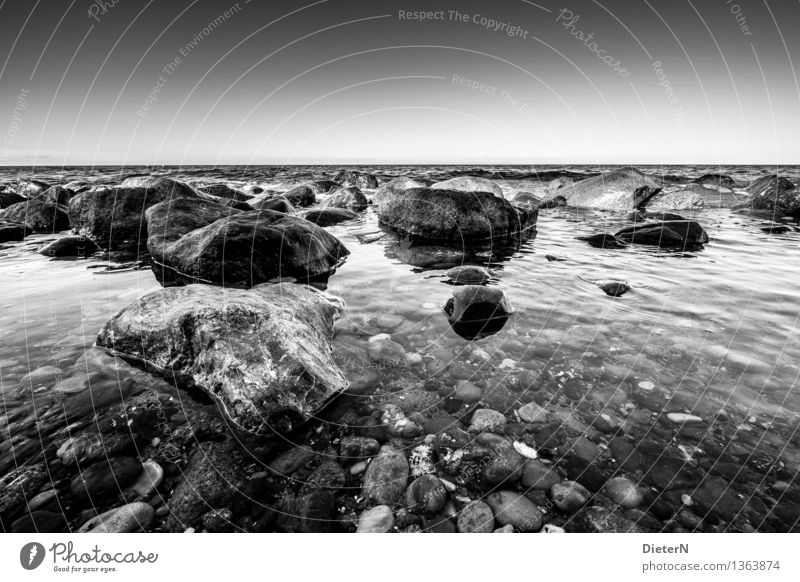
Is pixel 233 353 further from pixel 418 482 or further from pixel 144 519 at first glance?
pixel 418 482

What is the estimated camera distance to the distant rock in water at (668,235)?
32.9 ft

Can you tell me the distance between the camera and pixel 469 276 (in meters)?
7.06

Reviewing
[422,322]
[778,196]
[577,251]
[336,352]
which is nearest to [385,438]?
[336,352]

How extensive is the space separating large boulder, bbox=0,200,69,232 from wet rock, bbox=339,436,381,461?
1501cm

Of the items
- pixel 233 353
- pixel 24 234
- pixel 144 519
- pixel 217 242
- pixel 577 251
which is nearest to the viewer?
pixel 144 519

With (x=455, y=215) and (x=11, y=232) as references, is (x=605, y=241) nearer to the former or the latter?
(x=455, y=215)

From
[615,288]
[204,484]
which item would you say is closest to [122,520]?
[204,484]

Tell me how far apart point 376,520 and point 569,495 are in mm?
1310

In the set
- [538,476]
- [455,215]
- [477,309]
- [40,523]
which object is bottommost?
[40,523]

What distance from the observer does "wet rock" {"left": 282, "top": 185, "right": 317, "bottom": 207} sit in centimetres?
1762

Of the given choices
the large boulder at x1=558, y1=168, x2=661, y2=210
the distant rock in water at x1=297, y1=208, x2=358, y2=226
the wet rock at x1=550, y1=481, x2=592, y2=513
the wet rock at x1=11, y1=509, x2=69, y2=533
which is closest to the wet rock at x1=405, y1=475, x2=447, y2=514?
the wet rock at x1=550, y1=481, x2=592, y2=513

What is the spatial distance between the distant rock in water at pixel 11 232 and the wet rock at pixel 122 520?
1309cm
